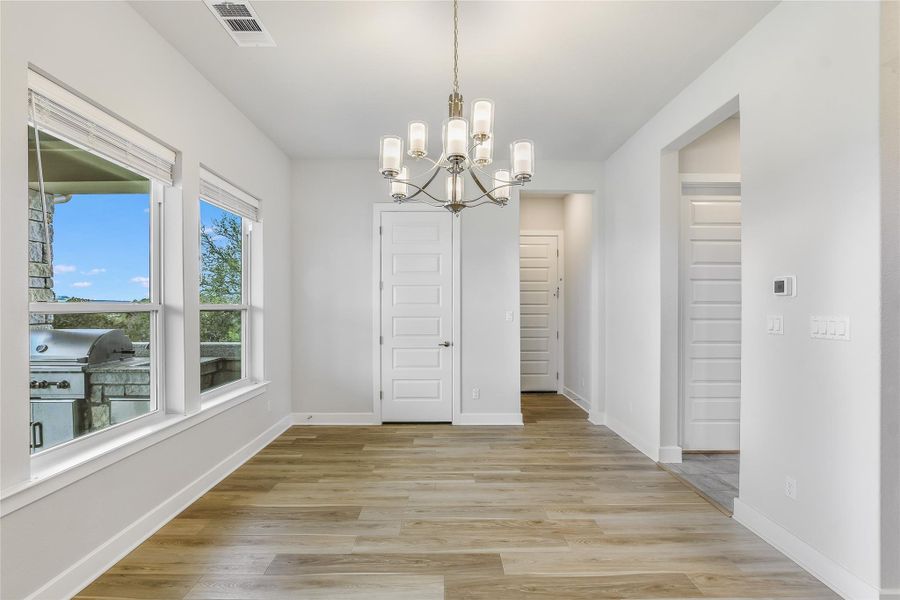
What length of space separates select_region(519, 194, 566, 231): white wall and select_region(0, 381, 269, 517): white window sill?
4.75m

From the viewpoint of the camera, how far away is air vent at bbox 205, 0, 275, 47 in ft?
7.52

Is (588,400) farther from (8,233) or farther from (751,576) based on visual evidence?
(8,233)

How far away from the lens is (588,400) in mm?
5340

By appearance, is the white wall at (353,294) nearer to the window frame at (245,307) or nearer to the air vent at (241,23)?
the window frame at (245,307)

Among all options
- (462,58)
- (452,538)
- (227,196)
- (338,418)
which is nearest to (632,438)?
(452,538)

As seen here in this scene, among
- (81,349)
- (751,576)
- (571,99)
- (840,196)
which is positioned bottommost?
(751,576)

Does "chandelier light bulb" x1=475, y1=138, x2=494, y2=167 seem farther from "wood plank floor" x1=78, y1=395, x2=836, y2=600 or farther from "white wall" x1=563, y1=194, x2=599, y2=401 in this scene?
"white wall" x1=563, y1=194, x2=599, y2=401

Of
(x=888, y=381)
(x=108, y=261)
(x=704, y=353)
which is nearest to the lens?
(x=888, y=381)

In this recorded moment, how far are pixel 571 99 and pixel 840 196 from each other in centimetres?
195

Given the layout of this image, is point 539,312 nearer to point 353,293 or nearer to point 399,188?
point 353,293

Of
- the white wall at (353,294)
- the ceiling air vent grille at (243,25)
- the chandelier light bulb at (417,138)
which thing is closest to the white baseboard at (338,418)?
the white wall at (353,294)

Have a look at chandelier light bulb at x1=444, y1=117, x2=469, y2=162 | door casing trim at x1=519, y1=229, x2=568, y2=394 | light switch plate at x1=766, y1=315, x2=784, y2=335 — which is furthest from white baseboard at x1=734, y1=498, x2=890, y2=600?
door casing trim at x1=519, y1=229, x2=568, y2=394

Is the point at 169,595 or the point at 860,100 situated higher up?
the point at 860,100

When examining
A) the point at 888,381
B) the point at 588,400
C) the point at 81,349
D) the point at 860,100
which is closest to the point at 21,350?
the point at 81,349
